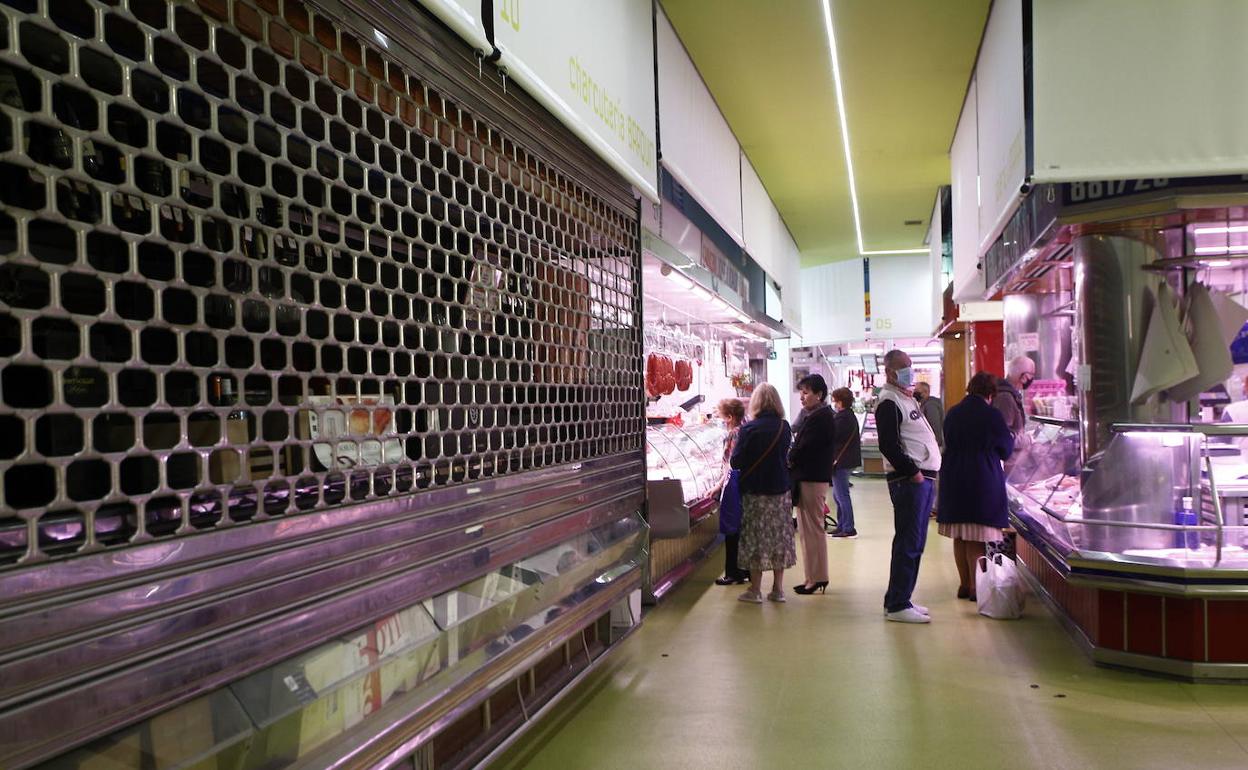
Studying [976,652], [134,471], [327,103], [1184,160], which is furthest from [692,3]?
[134,471]

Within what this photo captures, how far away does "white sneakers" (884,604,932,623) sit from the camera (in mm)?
5957

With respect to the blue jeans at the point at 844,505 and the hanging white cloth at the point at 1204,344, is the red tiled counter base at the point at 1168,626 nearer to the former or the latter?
the hanging white cloth at the point at 1204,344

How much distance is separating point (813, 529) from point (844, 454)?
8.24ft

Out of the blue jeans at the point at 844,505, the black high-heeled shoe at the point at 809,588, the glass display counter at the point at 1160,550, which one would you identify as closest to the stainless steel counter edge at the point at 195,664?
the glass display counter at the point at 1160,550

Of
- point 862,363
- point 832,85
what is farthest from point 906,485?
point 862,363

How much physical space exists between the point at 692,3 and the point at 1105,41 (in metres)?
2.83

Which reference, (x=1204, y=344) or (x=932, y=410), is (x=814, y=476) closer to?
(x=1204, y=344)

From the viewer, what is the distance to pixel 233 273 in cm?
265

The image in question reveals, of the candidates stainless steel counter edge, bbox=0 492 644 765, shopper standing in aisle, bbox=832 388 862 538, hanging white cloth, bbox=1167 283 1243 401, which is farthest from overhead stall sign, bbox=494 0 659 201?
shopper standing in aisle, bbox=832 388 862 538

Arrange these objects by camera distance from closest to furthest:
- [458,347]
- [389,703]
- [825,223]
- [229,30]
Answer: [229,30] < [389,703] < [458,347] < [825,223]

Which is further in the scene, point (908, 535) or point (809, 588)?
point (809, 588)

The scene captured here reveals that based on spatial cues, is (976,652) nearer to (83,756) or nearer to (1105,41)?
(1105,41)

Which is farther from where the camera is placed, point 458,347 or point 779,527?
point 779,527

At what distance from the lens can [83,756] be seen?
1.64 meters
